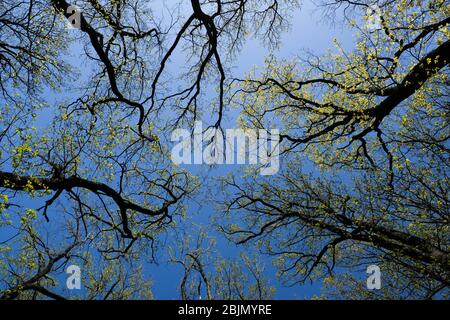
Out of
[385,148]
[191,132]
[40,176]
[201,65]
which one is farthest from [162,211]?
[385,148]

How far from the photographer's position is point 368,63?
10.1 metres

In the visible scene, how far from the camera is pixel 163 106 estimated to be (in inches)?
436

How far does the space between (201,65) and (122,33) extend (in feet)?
7.28

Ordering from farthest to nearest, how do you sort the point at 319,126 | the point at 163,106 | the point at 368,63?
1. the point at 319,126
2. the point at 163,106
3. the point at 368,63

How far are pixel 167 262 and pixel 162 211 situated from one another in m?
3.76

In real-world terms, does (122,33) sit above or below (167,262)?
above

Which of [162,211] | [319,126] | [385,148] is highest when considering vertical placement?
[319,126]

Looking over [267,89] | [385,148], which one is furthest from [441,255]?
[267,89]

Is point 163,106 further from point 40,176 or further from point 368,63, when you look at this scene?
point 368,63

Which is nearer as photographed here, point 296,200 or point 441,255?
point 441,255
